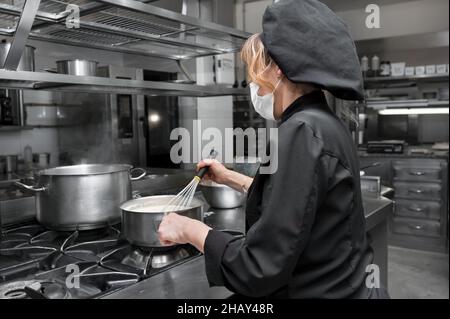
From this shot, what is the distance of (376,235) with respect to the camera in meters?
2.22

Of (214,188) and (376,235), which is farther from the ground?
(214,188)

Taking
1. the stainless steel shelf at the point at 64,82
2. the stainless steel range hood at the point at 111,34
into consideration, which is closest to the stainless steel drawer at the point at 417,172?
the stainless steel range hood at the point at 111,34

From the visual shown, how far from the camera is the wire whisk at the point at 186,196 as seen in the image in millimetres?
1298

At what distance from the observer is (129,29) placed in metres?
1.76

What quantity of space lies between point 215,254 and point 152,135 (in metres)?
3.06

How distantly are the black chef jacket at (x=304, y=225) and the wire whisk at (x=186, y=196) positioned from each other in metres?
0.36

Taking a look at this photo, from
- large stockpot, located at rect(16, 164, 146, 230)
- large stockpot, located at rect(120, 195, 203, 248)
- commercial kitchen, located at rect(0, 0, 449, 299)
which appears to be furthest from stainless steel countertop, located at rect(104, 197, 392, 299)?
large stockpot, located at rect(16, 164, 146, 230)

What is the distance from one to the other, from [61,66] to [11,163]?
3017 mm

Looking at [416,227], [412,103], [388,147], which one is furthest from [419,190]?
[412,103]

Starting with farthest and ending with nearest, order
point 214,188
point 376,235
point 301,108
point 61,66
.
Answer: point 376,235
point 214,188
point 61,66
point 301,108

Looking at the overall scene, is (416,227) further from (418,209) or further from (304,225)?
(304,225)
